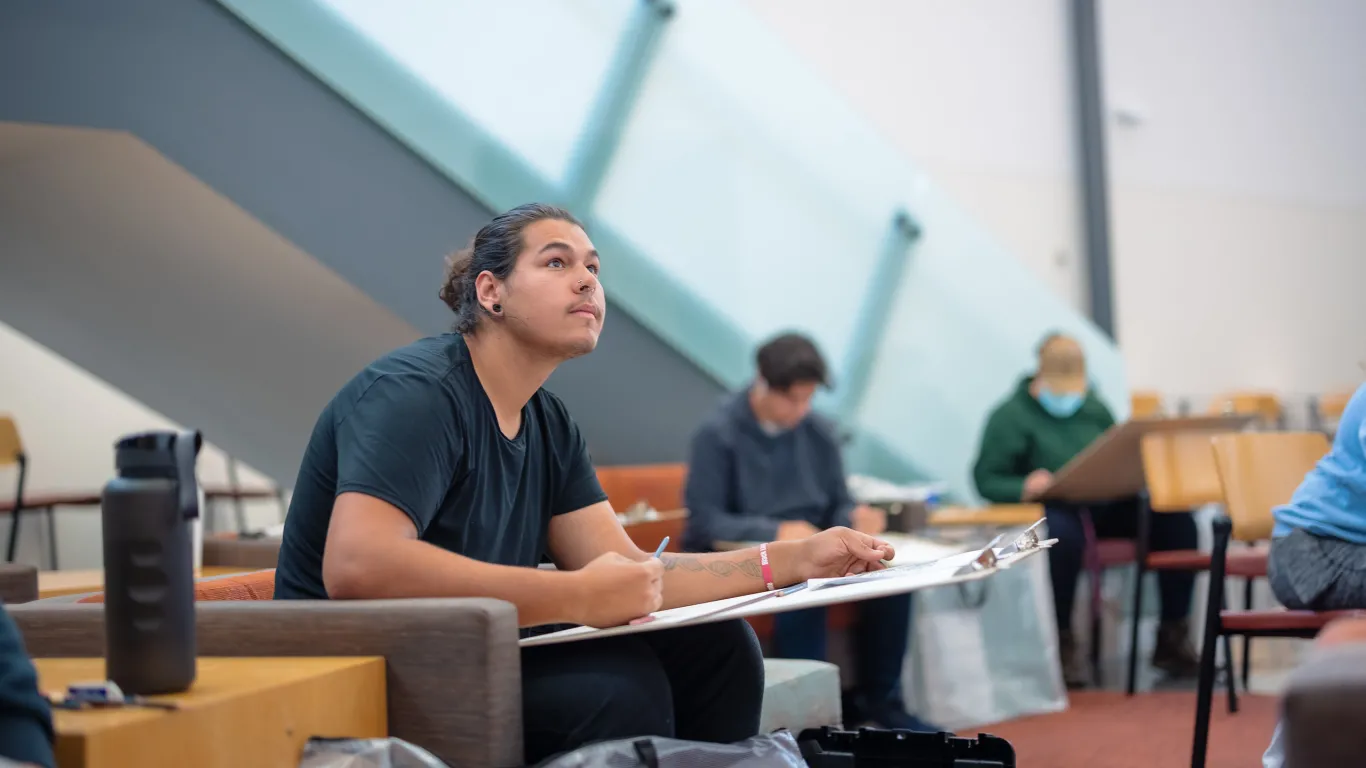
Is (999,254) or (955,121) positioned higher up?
(955,121)

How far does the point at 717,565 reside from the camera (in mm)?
1808

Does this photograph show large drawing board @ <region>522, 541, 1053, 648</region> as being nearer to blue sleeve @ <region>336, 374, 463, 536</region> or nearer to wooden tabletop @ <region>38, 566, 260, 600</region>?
blue sleeve @ <region>336, 374, 463, 536</region>

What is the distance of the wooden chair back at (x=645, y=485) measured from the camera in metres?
3.67

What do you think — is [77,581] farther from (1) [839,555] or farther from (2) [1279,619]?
(2) [1279,619]

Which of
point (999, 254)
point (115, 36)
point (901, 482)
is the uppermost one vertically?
point (115, 36)

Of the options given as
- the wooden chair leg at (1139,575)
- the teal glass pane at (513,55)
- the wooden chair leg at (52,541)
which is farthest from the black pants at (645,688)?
the wooden chair leg at (52,541)

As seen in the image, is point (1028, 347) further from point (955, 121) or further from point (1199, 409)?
point (1199, 409)

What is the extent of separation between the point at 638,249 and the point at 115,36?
5.05 ft

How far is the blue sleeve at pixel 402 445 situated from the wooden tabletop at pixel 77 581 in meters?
1.25

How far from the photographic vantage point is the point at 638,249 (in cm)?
393

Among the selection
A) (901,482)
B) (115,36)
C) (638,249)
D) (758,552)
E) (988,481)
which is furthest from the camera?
(901,482)

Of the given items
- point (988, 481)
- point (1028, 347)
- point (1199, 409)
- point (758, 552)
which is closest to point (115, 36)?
point (758, 552)

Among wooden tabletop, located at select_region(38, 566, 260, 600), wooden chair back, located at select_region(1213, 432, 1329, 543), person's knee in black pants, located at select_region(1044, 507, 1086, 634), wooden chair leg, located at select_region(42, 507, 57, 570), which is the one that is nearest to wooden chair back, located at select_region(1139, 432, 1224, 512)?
person's knee in black pants, located at select_region(1044, 507, 1086, 634)

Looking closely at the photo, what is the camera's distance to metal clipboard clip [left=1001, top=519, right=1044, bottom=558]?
1487 millimetres
